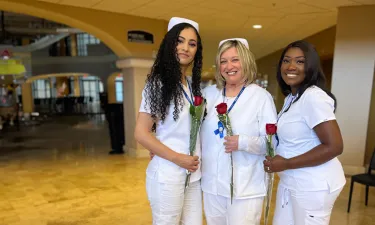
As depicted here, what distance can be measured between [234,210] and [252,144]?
15.3 inches

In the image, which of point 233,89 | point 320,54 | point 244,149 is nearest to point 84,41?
point 320,54

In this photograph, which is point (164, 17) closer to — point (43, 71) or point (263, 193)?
point (263, 193)

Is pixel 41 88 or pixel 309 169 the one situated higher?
pixel 309 169

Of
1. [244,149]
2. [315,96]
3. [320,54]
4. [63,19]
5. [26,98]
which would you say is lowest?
[26,98]

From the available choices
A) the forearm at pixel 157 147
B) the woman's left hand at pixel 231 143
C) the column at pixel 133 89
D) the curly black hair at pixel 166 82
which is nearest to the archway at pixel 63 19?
the column at pixel 133 89

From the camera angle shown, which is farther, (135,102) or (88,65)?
(88,65)

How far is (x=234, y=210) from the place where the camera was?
4.88ft

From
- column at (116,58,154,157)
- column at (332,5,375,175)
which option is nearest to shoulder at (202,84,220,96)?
column at (332,5,375,175)

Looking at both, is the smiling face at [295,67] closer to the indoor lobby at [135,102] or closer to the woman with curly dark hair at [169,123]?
the woman with curly dark hair at [169,123]

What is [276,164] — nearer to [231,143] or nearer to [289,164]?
[289,164]

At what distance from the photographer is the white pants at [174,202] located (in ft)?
4.67

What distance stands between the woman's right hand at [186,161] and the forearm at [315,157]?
49 centimetres

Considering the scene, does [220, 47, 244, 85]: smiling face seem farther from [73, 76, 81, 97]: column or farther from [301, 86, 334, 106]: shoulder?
[73, 76, 81, 97]: column

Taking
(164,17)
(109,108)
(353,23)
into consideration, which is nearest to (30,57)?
(109,108)
